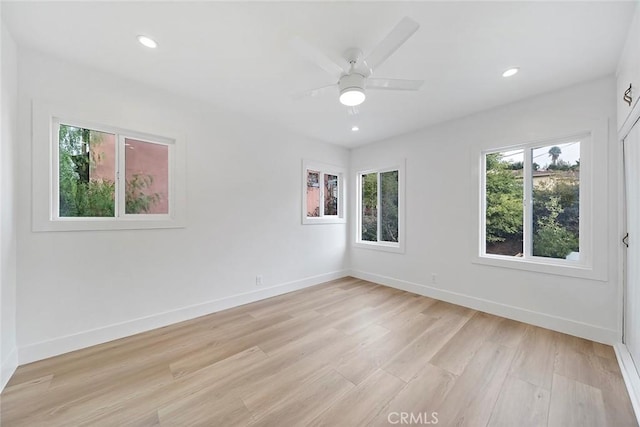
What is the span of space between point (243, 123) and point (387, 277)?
333cm

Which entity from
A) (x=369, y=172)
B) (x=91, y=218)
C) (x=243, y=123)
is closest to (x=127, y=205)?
(x=91, y=218)

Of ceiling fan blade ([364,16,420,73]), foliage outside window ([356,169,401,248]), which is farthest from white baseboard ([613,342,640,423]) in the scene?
ceiling fan blade ([364,16,420,73])

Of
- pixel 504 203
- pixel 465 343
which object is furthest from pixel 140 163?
pixel 504 203

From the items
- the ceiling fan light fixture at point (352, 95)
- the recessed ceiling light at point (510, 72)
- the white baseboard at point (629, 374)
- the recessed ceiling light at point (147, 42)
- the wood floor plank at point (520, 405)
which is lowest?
the wood floor plank at point (520, 405)

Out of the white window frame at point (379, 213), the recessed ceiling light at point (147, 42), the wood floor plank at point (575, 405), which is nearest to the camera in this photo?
the wood floor plank at point (575, 405)

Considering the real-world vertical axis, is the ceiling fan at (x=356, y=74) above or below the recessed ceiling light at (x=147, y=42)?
below

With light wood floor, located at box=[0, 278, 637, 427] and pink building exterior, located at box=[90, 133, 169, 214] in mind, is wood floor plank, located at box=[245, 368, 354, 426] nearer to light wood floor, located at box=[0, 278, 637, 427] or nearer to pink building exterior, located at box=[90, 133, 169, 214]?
light wood floor, located at box=[0, 278, 637, 427]

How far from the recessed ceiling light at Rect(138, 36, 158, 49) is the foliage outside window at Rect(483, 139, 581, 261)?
377 cm

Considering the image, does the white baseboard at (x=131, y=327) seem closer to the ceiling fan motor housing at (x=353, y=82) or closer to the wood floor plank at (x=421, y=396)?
the wood floor plank at (x=421, y=396)

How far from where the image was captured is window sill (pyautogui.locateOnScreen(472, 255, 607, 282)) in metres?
2.38

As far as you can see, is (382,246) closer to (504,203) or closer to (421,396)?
(504,203)

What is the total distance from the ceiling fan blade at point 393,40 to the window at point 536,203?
237 centimetres

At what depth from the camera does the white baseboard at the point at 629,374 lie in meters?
1.57

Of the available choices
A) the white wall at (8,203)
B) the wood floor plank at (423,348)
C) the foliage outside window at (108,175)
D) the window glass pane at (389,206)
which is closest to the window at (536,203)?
the wood floor plank at (423,348)
